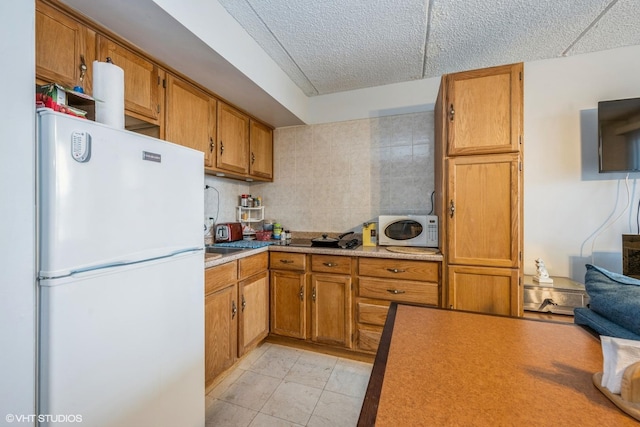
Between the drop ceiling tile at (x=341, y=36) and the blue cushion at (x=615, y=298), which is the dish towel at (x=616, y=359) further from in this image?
the drop ceiling tile at (x=341, y=36)

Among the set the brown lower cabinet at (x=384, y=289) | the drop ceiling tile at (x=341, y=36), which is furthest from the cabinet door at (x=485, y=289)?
the drop ceiling tile at (x=341, y=36)

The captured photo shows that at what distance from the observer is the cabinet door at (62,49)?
1112mm

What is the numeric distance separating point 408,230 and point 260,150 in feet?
5.42

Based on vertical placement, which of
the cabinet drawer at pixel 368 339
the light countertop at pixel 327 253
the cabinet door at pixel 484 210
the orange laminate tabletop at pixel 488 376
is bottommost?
the cabinet drawer at pixel 368 339

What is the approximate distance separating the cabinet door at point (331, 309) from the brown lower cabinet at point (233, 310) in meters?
0.44

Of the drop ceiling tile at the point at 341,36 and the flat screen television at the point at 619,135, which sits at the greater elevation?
the drop ceiling tile at the point at 341,36

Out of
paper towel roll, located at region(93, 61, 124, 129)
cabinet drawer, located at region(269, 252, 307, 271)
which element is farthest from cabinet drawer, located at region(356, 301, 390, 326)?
paper towel roll, located at region(93, 61, 124, 129)

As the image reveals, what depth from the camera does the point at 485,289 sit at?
1.76 meters

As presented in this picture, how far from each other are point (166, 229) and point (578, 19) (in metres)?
2.73

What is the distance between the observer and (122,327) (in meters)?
0.94

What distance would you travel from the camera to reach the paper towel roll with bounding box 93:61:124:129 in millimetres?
1029

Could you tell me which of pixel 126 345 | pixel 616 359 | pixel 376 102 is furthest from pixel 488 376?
pixel 376 102

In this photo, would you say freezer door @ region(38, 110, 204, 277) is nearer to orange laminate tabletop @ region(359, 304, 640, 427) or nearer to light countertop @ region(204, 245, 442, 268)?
light countertop @ region(204, 245, 442, 268)

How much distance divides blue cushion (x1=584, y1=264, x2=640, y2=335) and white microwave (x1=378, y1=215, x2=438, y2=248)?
1.09 m
